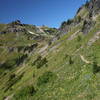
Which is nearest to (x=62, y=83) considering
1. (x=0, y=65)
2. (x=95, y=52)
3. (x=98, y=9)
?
(x=95, y=52)

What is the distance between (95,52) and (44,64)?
78.8 ft

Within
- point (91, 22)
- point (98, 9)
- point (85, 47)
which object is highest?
point (98, 9)

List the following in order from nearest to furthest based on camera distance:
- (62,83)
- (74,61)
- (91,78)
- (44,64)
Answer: (91,78) → (62,83) → (74,61) → (44,64)

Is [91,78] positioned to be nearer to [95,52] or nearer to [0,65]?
[95,52]

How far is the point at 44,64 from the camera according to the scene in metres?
65.1

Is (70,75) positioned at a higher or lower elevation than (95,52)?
lower

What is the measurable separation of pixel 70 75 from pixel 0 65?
141 metres

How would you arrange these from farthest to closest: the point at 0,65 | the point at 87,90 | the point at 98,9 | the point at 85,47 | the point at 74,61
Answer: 1. the point at 0,65
2. the point at 98,9
3. the point at 85,47
4. the point at 74,61
5. the point at 87,90

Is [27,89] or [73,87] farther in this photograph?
[27,89]

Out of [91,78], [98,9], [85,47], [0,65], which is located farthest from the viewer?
[0,65]

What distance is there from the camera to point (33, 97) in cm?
4022

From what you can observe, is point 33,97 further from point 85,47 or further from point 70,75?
point 85,47

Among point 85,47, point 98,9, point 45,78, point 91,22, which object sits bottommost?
point 45,78

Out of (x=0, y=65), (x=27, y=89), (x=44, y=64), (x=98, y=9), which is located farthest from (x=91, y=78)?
(x=0, y=65)
